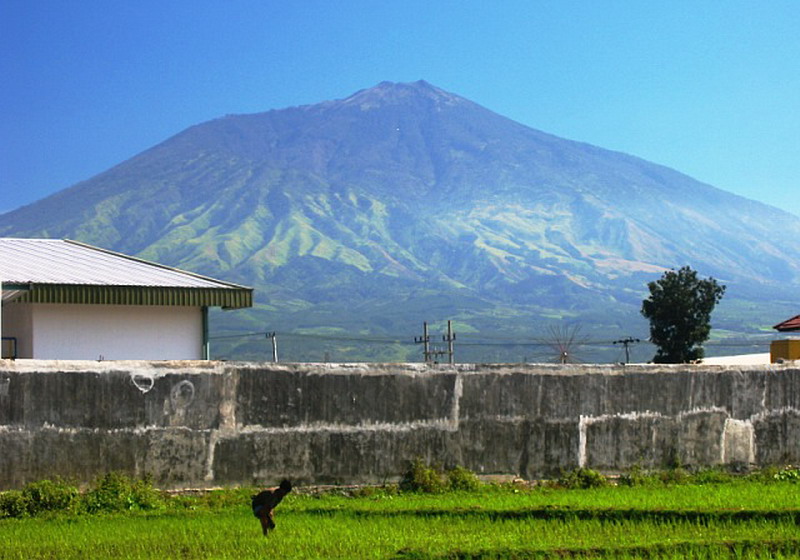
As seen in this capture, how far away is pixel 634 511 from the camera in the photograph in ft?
39.5

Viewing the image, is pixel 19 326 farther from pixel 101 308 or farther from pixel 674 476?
pixel 674 476

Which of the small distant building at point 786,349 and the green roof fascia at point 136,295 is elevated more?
the green roof fascia at point 136,295

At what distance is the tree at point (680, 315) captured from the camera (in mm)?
44028

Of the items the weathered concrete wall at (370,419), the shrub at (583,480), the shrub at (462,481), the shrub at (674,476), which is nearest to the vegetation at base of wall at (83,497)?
the weathered concrete wall at (370,419)

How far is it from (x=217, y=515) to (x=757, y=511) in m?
5.43

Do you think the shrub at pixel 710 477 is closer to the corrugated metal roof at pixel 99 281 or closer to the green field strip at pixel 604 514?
the green field strip at pixel 604 514

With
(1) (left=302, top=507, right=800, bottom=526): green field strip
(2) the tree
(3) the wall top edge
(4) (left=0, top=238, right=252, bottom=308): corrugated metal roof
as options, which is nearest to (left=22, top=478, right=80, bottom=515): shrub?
(3) the wall top edge

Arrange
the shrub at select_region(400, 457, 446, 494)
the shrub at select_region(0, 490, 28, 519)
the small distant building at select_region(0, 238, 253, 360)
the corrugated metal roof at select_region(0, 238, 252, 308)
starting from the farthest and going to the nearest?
the small distant building at select_region(0, 238, 253, 360)
the corrugated metal roof at select_region(0, 238, 252, 308)
the shrub at select_region(400, 457, 446, 494)
the shrub at select_region(0, 490, 28, 519)

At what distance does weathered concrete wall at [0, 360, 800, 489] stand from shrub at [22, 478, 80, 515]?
24 cm

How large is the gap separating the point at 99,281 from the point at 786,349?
11.5m

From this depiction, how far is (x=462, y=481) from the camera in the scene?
14.1 m

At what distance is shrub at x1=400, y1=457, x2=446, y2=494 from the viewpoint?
13867 millimetres

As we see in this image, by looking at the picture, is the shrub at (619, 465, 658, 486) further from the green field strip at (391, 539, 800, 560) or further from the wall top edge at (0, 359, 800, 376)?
the green field strip at (391, 539, 800, 560)

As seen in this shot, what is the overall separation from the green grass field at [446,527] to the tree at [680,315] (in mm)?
30596
